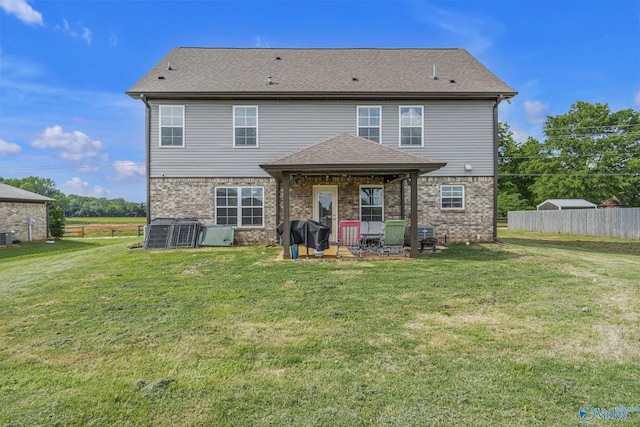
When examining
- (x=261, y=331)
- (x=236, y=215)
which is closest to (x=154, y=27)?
(x=236, y=215)

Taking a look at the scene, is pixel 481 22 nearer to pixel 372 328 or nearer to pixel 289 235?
pixel 289 235

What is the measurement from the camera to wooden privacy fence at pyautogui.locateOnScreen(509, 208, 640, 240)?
16.7 metres

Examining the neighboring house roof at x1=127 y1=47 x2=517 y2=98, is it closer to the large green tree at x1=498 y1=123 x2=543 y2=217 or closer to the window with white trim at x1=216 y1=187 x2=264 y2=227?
the window with white trim at x1=216 y1=187 x2=264 y2=227

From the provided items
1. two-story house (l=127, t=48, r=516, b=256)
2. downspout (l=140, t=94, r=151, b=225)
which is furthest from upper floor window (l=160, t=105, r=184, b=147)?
downspout (l=140, t=94, r=151, b=225)

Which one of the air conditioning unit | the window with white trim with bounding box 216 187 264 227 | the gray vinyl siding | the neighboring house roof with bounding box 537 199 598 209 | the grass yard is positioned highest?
the gray vinyl siding

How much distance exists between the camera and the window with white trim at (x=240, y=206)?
12680 mm

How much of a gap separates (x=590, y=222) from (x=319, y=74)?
17475 mm

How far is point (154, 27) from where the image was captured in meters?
15.4

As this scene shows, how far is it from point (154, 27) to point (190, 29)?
1963 millimetres

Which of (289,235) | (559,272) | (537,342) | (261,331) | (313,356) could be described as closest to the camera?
(313,356)
